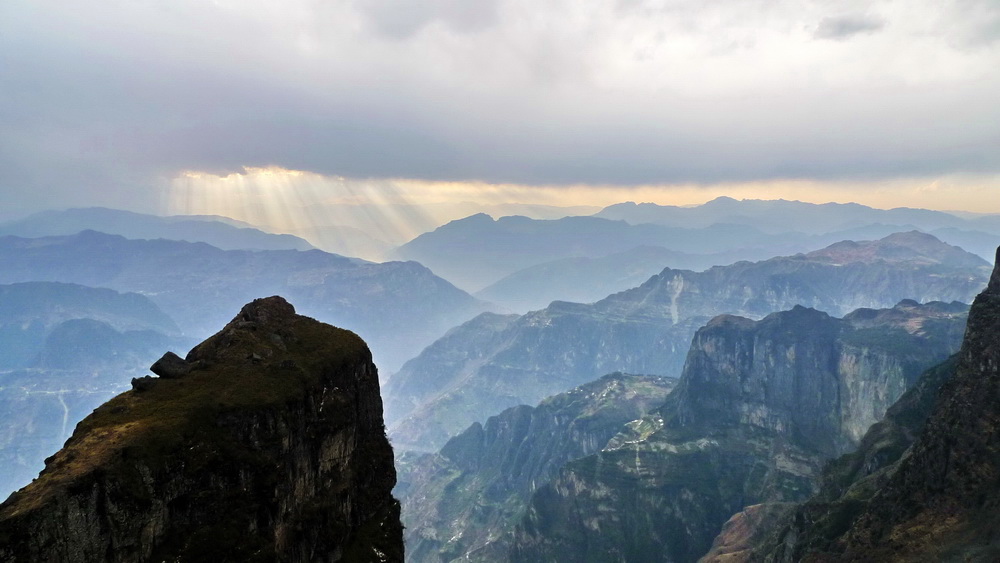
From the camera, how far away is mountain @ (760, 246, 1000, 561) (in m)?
101

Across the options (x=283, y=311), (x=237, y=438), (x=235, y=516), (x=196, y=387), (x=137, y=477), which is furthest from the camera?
(x=283, y=311)

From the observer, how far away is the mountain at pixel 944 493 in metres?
101

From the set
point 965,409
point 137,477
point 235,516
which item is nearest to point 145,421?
point 137,477

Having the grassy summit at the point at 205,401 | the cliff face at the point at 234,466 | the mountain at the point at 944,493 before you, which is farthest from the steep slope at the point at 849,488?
the grassy summit at the point at 205,401

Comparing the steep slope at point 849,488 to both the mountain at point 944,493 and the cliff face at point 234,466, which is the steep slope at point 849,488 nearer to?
the mountain at point 944,493

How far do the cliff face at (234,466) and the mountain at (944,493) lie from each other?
96.5 m

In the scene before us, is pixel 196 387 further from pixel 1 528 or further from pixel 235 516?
pixel 1 528

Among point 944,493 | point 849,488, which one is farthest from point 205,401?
point 849,488

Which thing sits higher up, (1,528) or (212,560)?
(1,528)

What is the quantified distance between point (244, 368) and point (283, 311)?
17.8 metres

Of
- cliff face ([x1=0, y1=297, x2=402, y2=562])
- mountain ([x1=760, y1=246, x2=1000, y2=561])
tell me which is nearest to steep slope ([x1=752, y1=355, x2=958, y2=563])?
mountain ([x1=760, y1=246, x2=1000, y2=561])

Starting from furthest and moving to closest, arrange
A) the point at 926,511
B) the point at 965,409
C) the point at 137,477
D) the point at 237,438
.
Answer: the point at 965,409 < the point at 926,511 < the point at 237,438 < the point at 137,477

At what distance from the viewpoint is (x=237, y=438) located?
51.0m

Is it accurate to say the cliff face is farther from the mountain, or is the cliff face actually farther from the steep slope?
the steep slope
